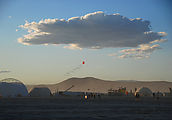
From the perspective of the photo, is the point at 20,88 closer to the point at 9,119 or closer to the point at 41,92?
the point at 41,92

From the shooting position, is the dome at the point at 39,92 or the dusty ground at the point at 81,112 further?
the dome at the point at 39,92

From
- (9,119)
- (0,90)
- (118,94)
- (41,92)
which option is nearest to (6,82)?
(0,90)

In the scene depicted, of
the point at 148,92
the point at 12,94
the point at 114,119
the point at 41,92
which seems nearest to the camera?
the point at 114,119

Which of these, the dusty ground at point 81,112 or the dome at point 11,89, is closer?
the dusty ground at point 81,112

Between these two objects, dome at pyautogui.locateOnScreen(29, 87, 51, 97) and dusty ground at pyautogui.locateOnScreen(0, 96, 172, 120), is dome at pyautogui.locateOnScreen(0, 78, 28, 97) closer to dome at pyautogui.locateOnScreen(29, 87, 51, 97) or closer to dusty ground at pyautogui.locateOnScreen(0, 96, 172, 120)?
dome at pyautogui.locateOnScreen(29, 87, 51, 97)

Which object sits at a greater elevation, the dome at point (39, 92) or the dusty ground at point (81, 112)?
the dome at point (39, 92)

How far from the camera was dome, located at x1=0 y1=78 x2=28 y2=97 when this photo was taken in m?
93.4

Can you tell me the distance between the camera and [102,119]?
789 inches

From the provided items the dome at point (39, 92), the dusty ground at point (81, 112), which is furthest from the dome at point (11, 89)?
the dusty ground at point (81, 112)

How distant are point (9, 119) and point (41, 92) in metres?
86.1

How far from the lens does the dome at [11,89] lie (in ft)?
307

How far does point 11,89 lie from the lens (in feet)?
311

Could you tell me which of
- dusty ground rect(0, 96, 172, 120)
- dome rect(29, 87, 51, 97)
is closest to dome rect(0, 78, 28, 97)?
dome rect(29, 87, 51, 97)

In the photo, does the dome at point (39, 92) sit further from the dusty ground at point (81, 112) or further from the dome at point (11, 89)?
the dusty ground at point (81, 112)
